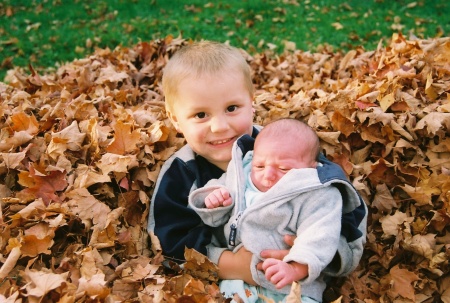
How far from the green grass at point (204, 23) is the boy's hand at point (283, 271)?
557cm

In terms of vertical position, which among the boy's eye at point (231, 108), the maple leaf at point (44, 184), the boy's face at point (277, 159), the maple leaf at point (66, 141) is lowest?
the maple leaf at point (44, 184)

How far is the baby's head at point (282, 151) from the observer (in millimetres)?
2648

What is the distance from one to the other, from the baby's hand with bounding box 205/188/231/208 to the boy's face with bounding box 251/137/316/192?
20 cm

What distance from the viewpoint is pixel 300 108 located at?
12.4 ft

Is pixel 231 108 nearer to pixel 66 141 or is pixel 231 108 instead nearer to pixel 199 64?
pixel 199 64

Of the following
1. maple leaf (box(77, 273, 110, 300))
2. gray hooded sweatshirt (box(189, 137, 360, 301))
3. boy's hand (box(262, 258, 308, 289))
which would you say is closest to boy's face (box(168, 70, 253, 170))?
gray hooded sweatshirt (box(189, 137, 360, 301))

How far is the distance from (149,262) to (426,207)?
185 centimetres

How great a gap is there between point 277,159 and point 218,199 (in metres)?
0.41

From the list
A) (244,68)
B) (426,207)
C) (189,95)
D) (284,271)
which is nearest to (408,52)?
(426,207)

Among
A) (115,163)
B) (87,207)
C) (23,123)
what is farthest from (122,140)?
(23,123)

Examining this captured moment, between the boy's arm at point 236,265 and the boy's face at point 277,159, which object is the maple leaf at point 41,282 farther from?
the boy's face at point 277,159

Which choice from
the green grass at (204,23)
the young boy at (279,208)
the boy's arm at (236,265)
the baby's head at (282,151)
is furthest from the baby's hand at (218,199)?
the green grass at (204,23)

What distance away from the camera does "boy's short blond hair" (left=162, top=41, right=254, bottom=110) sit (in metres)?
2.88

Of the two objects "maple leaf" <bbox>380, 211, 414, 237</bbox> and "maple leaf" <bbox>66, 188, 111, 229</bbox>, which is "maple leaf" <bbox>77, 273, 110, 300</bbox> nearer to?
"maple leaf" <bbox>66, 188, 111, 229</bbox>
